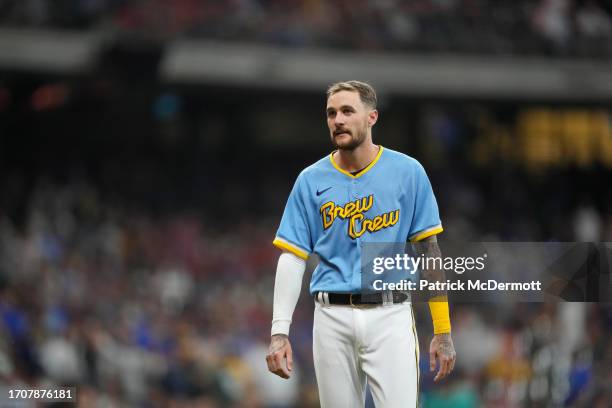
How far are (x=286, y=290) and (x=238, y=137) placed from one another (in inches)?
566

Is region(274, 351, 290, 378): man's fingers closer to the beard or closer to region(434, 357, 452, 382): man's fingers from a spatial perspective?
region(434, 357, 452, 382): man's fingers

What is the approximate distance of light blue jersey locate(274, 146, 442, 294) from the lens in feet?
13.8

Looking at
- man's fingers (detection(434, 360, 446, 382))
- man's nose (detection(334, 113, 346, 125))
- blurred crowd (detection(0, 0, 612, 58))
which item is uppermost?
blurred crowd (detection(0, 0, 612, 58))

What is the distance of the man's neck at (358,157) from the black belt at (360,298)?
0.52 metres

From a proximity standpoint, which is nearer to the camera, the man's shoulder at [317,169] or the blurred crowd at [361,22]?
the man's shoulder at [317,169]

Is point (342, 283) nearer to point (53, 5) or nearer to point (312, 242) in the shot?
point (312, 242)

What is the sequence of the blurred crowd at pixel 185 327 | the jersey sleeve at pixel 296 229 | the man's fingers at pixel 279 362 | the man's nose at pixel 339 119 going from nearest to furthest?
the man's fingers at pixel 279 362, the man's nose at pixel 339 119, the jersey sleeve at pixel 296 229, the blurred crowd at pixel 185 327

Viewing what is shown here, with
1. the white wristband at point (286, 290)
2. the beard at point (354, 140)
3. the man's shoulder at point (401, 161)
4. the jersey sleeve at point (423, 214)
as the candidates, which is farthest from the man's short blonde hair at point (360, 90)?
the white wristband at point (286, 290)

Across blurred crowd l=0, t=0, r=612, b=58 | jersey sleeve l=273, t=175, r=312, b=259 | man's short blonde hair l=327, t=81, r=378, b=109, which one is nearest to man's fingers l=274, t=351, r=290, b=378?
jersey sleeve l=273, t=175, r=312, b=259

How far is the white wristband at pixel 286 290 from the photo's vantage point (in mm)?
4172

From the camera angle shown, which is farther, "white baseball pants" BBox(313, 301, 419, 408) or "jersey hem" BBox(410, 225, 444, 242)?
"jersey hem" BBox(410, 225, 444, 242)

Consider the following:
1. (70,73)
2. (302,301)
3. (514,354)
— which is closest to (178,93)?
(70,73)

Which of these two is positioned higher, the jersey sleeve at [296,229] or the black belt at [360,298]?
the jersey sleeve at [296,229]

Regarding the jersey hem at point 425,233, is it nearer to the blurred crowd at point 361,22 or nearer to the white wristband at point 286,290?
the white wristband at point 286,290
